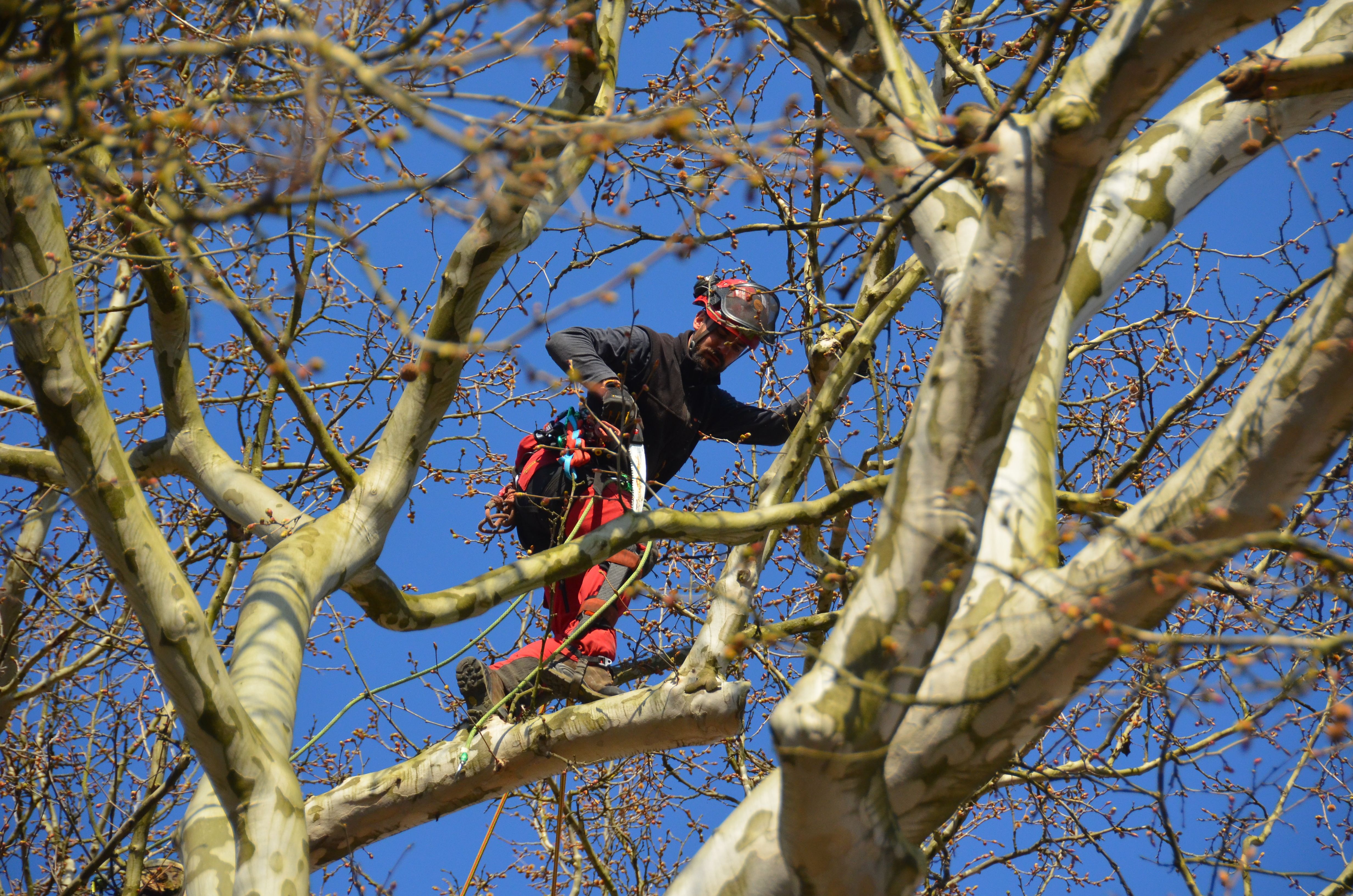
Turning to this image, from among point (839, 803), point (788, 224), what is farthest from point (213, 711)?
point (788, 224)

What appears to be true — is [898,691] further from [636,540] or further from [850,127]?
[636,540]

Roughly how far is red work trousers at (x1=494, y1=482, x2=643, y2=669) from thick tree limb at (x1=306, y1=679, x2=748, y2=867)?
1.59 feet

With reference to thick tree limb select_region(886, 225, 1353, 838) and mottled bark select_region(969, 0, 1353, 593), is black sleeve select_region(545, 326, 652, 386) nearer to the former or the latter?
mottled bark select_region(969, 0, 1353, 593)

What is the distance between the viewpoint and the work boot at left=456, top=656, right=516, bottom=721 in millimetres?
4594

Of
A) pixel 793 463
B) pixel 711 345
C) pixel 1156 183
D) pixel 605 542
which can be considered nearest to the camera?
pixel 1156 183

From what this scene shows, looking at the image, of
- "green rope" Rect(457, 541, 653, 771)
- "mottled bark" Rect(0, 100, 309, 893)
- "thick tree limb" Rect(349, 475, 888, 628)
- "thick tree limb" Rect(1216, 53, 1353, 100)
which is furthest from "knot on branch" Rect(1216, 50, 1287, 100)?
"mottled bark" Rect(0, 100, 309, 893)

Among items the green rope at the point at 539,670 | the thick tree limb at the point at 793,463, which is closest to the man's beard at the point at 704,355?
the thick tree limb at the point at 793,463

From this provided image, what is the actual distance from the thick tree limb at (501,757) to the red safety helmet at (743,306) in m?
1.96

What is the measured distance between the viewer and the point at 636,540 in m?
4.09

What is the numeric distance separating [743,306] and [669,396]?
1.95 feet

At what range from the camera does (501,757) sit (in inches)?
165

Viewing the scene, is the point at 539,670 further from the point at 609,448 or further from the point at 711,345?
the point at 711,345

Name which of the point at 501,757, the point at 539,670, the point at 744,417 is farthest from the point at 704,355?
the point at 501,757

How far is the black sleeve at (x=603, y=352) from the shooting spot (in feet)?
14.8
